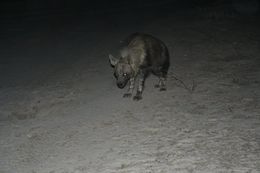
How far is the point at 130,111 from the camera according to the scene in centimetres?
749

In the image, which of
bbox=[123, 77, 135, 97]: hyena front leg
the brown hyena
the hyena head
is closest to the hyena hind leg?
the brown hyena

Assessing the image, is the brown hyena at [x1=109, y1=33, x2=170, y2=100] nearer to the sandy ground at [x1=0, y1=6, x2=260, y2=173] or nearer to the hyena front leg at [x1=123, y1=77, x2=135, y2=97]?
the hyena front leg at [x1=123, y1=77, x2=135, y2=97]

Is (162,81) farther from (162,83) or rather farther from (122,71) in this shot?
(122,71)

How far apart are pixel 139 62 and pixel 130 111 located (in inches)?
34.3

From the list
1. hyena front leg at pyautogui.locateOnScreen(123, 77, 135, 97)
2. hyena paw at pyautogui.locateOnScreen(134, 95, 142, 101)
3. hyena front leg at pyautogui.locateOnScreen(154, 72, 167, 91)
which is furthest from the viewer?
hyena front leg at pyautogui.locateOnScreen(154, 72, 167, 91)

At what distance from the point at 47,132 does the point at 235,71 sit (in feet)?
13.0

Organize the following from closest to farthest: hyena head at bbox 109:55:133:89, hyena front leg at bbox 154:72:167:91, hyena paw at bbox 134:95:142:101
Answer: hyena head at bbox 109:55:133:89 → hyena paw at bbox 134:95:142:101 → hyena front leg at bbox 154:72:167:91

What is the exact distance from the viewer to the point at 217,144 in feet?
19.9

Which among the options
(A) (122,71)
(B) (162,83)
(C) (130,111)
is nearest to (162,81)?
(B) (162,83)

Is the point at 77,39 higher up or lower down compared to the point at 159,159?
lower down

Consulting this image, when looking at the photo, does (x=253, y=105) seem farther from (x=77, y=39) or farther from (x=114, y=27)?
(x=114, y=27)

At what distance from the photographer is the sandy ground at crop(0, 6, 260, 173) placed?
231 inches

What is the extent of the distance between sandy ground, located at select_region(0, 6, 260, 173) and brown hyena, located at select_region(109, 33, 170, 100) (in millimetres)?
289

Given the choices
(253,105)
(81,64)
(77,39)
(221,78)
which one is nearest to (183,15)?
(77,39)
